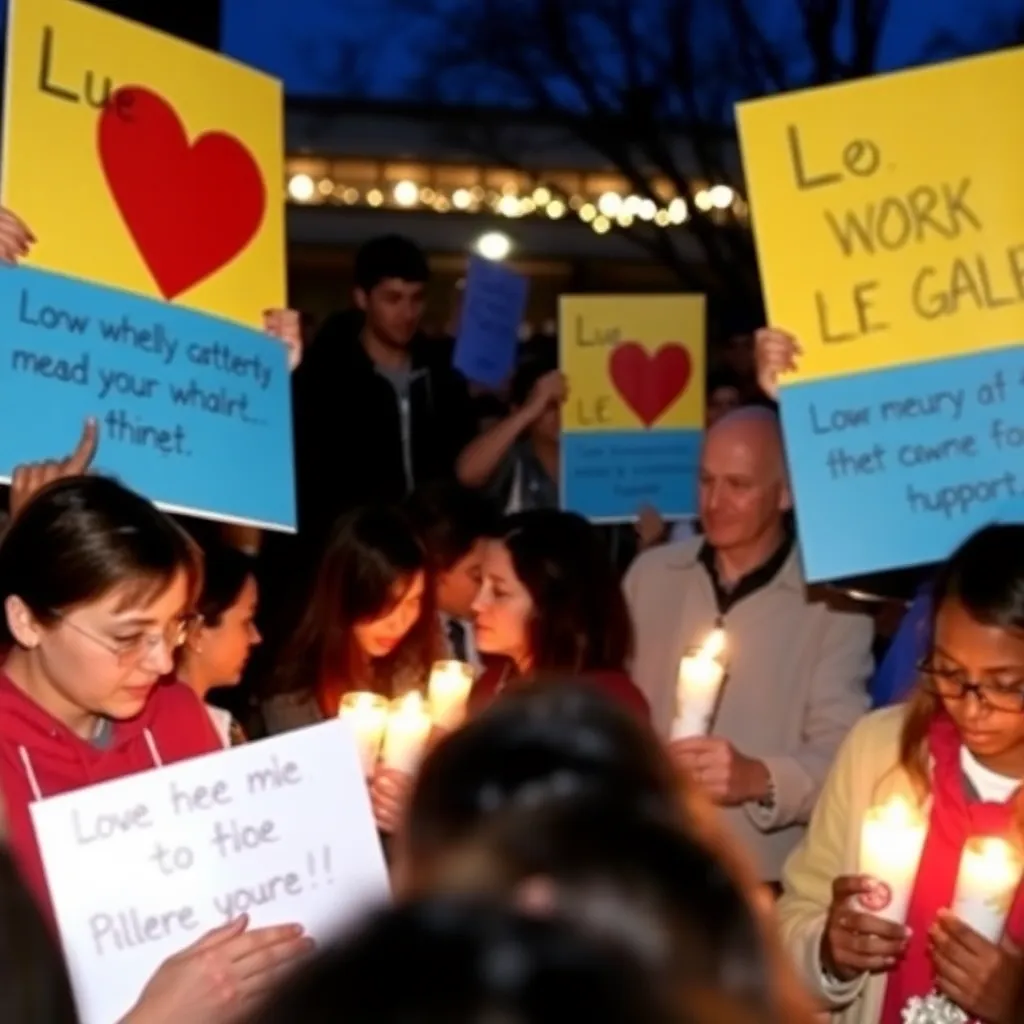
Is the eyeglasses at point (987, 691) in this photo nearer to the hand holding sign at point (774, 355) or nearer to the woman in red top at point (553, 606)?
the hand holding sign at point (774, 355)

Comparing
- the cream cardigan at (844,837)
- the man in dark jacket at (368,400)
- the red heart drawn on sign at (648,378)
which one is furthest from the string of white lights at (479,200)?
the cream cardigan at (844,837)

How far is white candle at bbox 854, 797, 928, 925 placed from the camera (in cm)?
271

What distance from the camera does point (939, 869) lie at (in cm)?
300

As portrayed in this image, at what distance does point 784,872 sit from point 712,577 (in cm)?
143

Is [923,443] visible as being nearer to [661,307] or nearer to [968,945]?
[968,945]

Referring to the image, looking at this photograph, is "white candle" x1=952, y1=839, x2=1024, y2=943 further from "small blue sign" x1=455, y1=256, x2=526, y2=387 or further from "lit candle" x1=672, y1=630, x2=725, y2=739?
"small blue sign" x1=455, y1=256, x2=526, y2=387

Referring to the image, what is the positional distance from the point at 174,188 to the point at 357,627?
4.09 feet

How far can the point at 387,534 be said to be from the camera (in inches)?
183

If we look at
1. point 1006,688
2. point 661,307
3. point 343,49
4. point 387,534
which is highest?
point 343,49

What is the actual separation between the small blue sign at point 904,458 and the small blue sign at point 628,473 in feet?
10.6

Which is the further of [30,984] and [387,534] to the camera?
[387,534]

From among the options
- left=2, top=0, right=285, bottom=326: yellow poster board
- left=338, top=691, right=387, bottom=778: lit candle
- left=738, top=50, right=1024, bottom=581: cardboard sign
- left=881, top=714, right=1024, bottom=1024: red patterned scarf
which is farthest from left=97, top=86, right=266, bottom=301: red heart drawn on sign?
left=881, top=714, right=1024, bottom=1024: red patterned scarf

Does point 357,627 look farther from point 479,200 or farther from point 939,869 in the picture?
point 479,200

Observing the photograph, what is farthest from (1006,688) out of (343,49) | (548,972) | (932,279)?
(343,49)
